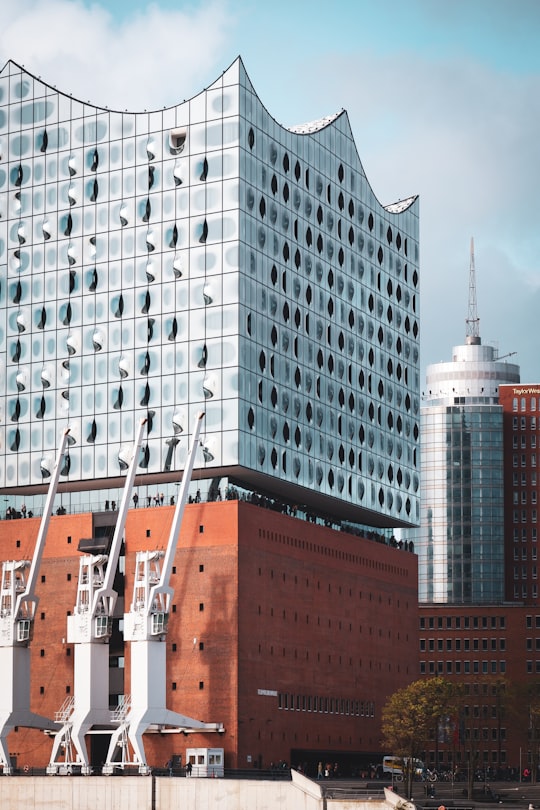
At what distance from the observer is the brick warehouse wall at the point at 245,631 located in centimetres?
9450

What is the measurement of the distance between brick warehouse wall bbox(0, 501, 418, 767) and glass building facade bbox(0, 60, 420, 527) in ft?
12.7

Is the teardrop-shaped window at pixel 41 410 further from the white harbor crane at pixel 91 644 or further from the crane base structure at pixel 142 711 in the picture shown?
the crane base structure at pixel 142 711

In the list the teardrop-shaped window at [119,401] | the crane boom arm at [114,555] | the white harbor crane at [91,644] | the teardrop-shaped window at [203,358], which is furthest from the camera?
the teardrop-shaped window at [119,401]

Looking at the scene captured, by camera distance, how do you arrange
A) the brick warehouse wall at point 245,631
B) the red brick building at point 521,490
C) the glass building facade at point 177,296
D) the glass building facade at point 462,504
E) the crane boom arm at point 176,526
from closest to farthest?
the crane boom arm at point 176,526 → the brick warehouse wall at point 245,631 → the glass building facade at point 177,296 → the red brick building at point 521,490 → the glass building facade at point 462,504

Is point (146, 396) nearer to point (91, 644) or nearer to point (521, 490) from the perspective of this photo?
point (91, 644)

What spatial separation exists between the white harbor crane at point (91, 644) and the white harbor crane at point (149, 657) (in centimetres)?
163

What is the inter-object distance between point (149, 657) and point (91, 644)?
15.2ft

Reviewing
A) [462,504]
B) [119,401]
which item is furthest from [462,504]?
[119,401]

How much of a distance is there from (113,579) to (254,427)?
43.7ft

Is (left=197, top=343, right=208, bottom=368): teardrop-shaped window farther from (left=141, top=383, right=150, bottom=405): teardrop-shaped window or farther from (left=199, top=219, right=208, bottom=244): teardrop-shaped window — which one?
(left=199, top=219, right=208, bottom=244): teardrop-shaped window

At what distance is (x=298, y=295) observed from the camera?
10762 centimetres

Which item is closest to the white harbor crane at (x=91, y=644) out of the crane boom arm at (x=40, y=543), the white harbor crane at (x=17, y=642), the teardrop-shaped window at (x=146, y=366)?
the white harbor crane at (x=17, y=642)

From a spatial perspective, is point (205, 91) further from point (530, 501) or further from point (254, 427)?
point (530, 501)

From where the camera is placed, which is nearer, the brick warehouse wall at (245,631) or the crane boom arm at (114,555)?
the crane boom arm at (114,555)
